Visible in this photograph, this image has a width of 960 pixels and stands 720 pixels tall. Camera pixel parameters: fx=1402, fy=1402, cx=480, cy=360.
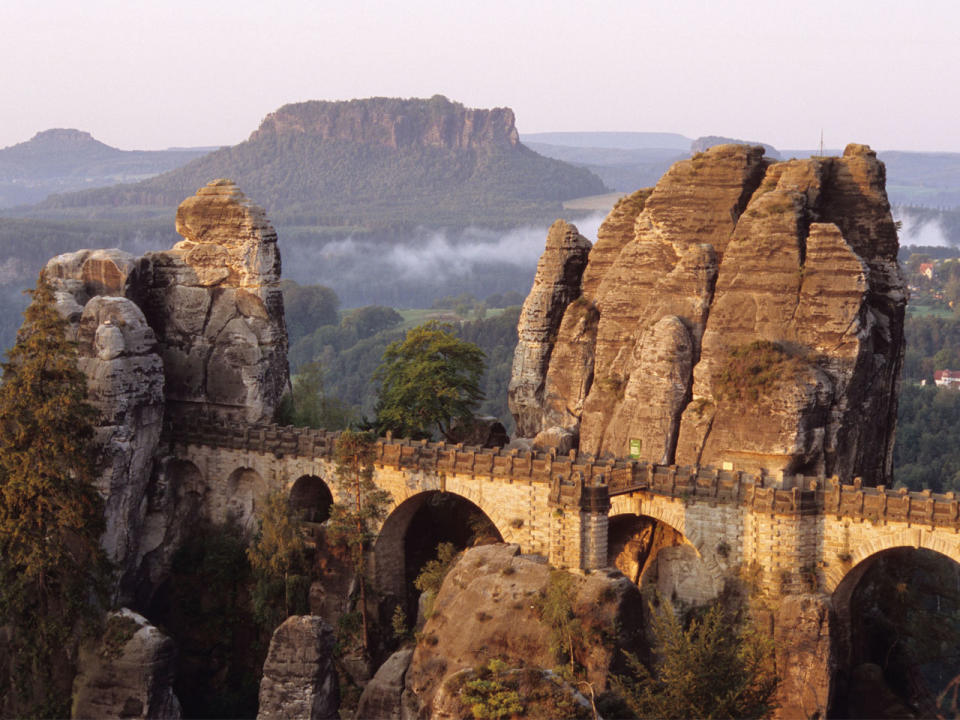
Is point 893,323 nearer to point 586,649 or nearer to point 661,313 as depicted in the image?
point 661,313

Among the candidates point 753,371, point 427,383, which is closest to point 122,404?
point 427,383

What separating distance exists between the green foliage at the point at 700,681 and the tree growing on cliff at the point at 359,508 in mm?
12747

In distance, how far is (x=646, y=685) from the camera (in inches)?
1449

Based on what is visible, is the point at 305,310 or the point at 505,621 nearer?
the point at 505,621

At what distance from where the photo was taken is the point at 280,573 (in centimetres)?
4878

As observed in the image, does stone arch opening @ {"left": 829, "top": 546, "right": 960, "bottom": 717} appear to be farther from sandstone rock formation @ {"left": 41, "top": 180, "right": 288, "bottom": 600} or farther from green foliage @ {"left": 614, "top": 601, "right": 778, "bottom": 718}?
sandstone rock formation @ {"left": 41, "top": 180, "right": 288, "bottom": 600}

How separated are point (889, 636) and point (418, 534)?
16615mm

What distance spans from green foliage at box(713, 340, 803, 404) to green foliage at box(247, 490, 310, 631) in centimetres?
1567

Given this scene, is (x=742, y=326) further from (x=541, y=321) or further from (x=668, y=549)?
(x=541, y=321)

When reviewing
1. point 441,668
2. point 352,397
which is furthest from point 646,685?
point 352,397

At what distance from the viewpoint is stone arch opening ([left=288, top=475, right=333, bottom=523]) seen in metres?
51.2

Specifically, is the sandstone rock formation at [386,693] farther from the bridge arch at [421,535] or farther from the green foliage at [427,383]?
the green foliage at [427,383]

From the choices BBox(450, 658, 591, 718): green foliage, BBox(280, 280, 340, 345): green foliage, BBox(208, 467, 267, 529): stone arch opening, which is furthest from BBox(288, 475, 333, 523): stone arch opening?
BBox(280, 280, 340, 345): green foliage

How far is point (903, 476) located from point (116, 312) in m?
58.3
